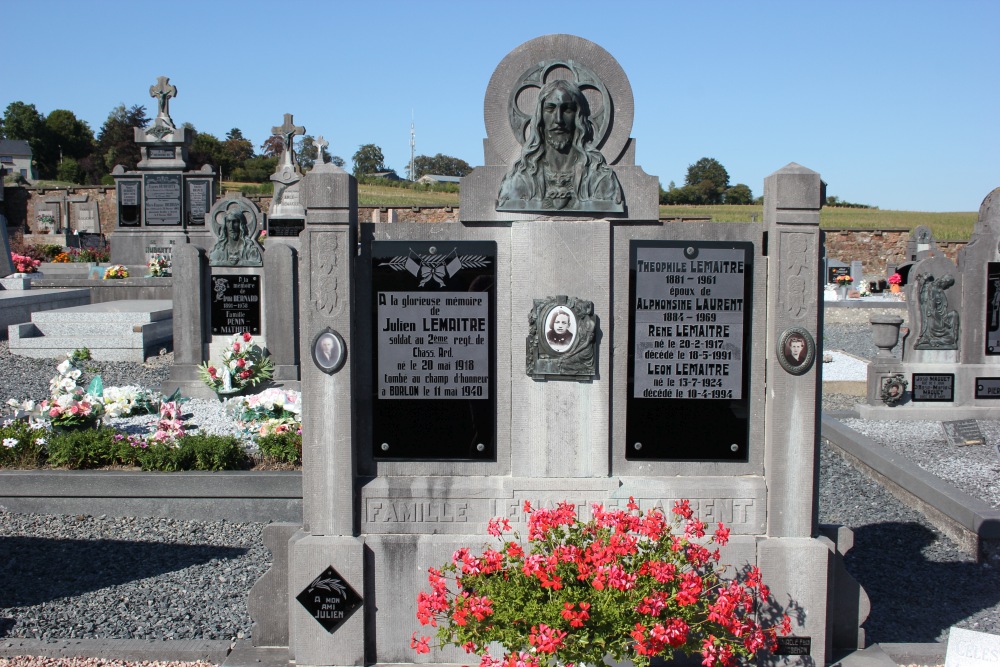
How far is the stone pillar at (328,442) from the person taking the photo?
175 inches

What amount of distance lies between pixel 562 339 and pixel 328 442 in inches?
54.1

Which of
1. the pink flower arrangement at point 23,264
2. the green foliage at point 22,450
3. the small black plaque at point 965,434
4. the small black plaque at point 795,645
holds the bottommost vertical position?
the small black plaque at point 795,645

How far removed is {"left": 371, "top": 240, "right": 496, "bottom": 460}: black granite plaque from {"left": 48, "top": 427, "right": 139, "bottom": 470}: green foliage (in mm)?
3963

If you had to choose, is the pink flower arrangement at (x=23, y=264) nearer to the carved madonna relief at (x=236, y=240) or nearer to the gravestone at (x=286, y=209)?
the gravestone at (x=286, y=209)

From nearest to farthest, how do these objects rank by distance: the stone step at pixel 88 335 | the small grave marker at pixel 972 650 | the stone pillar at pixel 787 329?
1. the small grave marker at pixel 972 650
2. the stone pillar at pixel 787 329
3. the stone step at pixel 88 335

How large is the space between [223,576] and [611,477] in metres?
3.05

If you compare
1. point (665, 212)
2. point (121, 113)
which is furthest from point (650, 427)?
point (121, 113)

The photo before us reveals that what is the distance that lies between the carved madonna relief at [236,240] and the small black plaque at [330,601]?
8.49 meters

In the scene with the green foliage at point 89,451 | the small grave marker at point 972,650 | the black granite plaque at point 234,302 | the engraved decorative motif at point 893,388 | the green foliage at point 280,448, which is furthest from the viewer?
the black granite plaque at point 234,302

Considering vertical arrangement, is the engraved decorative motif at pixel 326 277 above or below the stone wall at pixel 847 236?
below

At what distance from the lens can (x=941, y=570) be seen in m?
6.39

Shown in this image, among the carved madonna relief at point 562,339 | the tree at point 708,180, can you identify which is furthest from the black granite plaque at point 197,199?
the tree at point 708,180

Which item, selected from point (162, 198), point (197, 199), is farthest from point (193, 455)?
point (162, 198)

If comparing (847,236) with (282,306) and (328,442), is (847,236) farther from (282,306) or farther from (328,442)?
(328,442)
